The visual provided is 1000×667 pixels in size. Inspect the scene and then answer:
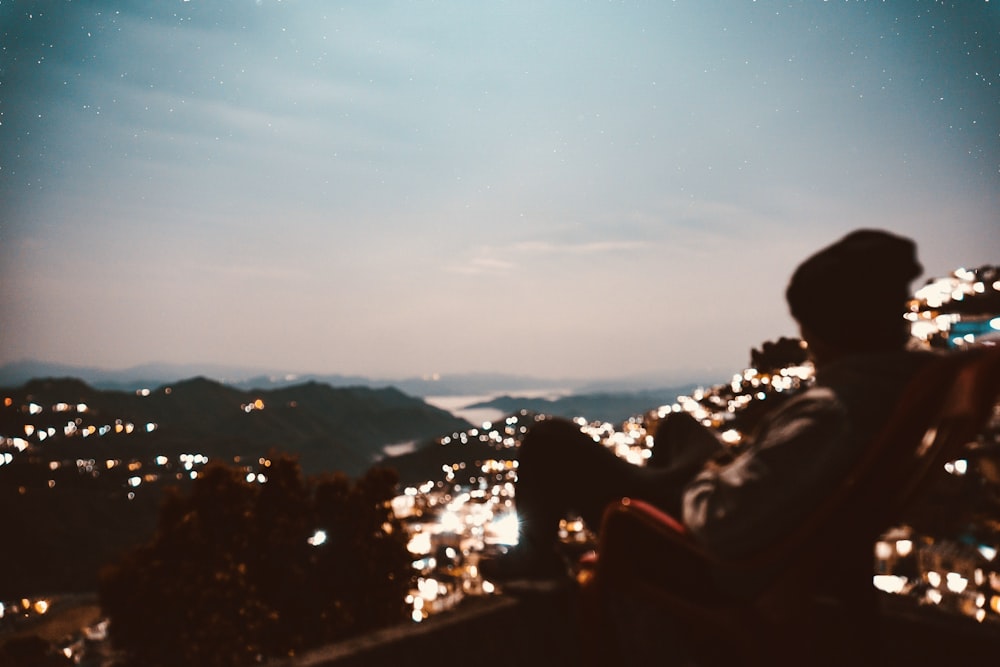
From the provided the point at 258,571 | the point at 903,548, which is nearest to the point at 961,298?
the point at 903,548

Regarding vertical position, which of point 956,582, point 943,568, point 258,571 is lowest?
point 258,571

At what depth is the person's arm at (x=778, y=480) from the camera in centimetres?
144

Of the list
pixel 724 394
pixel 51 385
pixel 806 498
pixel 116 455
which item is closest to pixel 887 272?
pixel 806 498

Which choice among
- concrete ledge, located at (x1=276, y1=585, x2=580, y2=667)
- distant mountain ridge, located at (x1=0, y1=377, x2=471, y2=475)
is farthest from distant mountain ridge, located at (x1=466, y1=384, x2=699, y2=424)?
concrete ledge, located at (x1=276, y1=585, x2=580, y2=667)

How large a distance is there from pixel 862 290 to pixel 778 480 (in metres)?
0.54

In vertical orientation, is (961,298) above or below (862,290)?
above

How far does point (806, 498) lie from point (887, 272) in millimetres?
598

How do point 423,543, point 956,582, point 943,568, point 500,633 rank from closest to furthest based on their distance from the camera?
point 500,633 → point 956,582 → point 943,568 → point 423,543

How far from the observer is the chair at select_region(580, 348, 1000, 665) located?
1.34m

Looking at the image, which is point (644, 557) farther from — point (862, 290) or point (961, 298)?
point (961, 298)

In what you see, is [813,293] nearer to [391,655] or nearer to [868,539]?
[868,539]

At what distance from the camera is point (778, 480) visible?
144 centimetres

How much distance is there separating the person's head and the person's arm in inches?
8.4

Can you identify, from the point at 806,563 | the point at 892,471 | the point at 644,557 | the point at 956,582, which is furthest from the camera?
the point at 956,582
